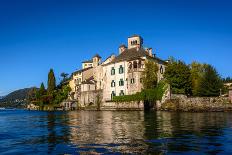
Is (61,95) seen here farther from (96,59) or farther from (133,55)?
(133,55)

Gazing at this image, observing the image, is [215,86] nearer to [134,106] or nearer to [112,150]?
[134,106]

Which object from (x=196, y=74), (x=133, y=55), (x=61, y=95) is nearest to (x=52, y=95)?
(x=61, y=95)

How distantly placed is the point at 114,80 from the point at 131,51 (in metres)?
8.93

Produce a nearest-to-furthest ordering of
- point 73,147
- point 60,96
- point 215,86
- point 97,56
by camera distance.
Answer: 1. point 73,147
2. point 215,86
3. point 97,56
4. point 60,96

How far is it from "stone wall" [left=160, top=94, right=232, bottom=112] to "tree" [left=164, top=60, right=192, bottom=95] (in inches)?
144

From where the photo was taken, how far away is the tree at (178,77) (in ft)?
217

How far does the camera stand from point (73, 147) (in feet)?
54.2

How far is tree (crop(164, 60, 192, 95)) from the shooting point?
2606 inches

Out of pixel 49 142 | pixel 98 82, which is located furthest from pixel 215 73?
pixel 49 142

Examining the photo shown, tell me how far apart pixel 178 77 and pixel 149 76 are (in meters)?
7.05

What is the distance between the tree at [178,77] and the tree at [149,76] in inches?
143

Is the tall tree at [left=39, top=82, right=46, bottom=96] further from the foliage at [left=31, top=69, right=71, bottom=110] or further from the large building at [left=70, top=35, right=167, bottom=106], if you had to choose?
the large building at [left=70, top=35, right=167, bottom=106]

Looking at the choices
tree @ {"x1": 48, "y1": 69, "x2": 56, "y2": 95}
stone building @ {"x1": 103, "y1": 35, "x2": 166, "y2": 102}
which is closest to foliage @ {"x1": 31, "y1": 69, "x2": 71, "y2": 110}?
tree @ {"x1": 48, "y1": 69, "x2": 56, "y2": 95}

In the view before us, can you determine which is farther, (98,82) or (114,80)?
(98,82)
